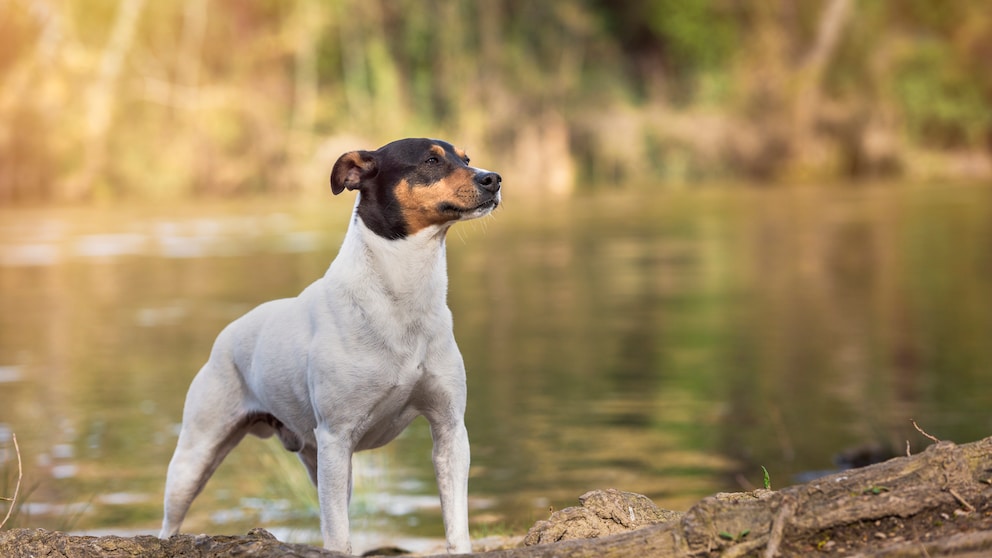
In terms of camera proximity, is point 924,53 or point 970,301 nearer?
point 970,301

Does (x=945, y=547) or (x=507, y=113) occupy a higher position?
(x=507, y=113)

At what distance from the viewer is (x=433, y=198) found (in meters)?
5.33

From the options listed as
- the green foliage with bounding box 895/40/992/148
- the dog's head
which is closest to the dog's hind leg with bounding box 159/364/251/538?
the dog's head

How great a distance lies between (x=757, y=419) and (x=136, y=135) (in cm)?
3924

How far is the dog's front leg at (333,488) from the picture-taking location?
5176 millimetres

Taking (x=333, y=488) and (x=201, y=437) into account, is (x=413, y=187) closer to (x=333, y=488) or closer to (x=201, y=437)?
(x=333, y=488)

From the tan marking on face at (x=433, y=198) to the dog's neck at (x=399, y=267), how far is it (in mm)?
52

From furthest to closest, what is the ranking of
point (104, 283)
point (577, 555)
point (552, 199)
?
point (552, 199) → point (104, 283) → point (577, 555)

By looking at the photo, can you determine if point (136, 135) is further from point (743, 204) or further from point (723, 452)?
point (723, 452)

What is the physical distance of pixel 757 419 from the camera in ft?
38.8

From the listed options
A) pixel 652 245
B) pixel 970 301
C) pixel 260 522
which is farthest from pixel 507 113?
pixel 260 522

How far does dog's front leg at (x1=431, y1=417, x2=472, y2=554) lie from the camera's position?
17.2 ft

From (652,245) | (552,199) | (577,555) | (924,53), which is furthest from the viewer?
(924,53)

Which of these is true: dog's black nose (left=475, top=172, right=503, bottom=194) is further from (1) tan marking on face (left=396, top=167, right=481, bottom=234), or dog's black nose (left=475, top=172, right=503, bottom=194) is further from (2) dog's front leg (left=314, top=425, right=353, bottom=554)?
(2) dog's front leg (left=314, top=425, right=353, bottom=554)
